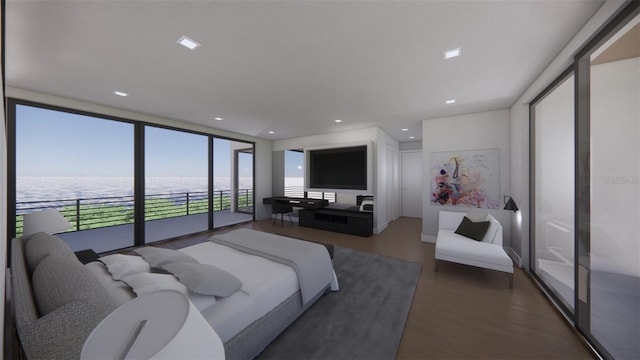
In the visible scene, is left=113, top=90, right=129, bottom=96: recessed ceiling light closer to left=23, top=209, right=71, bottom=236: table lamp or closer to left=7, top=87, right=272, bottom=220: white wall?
left=7, top=87, right=272, bottom=220: white wall

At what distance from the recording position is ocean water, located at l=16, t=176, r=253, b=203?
328 cm

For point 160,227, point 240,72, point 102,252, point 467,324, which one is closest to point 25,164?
point 102,252

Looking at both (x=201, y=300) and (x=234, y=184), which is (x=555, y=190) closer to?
(x=201, y=300)

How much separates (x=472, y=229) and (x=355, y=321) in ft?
8.20

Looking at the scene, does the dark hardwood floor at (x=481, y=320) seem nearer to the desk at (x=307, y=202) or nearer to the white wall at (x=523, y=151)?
the white wall at (x=523, y=151)

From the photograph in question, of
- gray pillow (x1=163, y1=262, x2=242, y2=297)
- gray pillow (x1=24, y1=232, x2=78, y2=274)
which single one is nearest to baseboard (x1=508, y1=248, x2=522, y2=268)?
gray pillow (x1=163, y1=262, x2=242, y2=297)

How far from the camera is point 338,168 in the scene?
574 centimetres

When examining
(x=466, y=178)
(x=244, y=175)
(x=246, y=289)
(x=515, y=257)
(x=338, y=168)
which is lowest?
(x=515, y=257)

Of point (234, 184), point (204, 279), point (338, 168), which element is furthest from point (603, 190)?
point (234, 184)

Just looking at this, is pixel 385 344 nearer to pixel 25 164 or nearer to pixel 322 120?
pixel 322 120

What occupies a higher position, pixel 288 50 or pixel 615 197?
pixel 288 50

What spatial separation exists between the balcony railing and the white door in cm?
496

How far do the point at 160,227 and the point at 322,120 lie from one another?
489 cm

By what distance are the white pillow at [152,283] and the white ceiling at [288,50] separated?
1.97 meters
